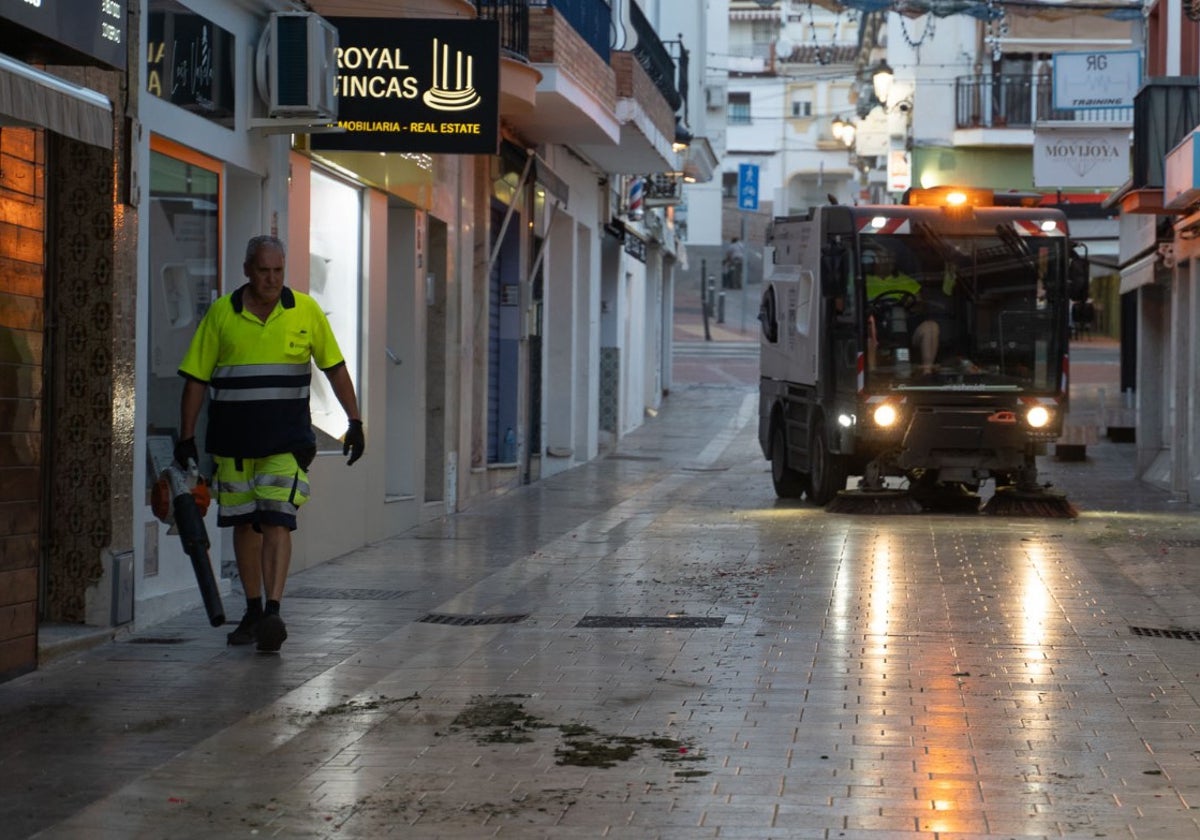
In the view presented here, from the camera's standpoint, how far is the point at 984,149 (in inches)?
1829

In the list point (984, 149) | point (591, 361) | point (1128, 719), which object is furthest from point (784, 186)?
point (1128, 719)

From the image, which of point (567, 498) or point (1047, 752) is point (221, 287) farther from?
point (567, 498)

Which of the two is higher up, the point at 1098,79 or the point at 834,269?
the point at 1098,79

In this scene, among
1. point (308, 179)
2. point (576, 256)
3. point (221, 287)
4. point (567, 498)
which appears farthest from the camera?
point (576, 256)

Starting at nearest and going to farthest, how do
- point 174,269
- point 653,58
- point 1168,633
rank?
point 1168,633
point 174,269
point 653,58

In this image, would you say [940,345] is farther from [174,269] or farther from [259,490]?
[259,490]

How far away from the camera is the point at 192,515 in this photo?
29.1ft

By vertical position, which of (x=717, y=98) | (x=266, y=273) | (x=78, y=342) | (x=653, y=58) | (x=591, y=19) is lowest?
(x=78, y=342)

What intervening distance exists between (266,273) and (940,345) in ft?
35.9

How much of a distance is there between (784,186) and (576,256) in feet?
208

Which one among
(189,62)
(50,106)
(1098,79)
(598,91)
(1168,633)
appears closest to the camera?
(50,106)

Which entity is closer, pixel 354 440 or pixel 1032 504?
pixel 354 440

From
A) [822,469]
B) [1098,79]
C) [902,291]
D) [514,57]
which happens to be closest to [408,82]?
[514,57]

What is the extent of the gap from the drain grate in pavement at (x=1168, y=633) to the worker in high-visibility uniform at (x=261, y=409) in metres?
3.94
